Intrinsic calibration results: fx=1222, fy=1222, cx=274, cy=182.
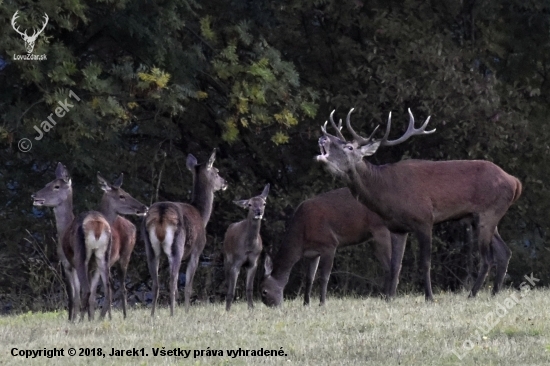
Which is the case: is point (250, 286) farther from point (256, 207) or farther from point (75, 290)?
point (75, 290)

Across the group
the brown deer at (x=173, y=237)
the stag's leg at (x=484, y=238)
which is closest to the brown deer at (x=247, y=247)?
the brown deer at (x=173, y=237)

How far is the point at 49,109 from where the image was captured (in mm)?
17078

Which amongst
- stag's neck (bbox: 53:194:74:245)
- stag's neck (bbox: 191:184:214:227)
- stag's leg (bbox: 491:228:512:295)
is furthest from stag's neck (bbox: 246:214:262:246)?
stag's leg (bbox: 491:228:512:295)

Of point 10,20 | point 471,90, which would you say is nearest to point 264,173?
point 471,90

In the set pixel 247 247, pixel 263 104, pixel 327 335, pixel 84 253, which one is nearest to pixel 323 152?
pixel 247 247

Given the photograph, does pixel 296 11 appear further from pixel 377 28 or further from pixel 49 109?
pixel 49 109

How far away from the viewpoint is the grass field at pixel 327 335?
9.68 meters

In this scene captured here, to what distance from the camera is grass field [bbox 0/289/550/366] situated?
31.8ft

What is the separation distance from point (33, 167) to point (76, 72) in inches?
90.8

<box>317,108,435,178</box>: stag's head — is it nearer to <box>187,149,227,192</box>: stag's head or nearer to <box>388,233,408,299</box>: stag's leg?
<box>388,233,408,299</box>: stag's leg

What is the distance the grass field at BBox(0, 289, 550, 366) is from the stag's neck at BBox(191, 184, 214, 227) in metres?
1.99

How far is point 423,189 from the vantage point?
1419 centimetres

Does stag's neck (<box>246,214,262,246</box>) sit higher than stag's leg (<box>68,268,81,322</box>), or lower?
higher

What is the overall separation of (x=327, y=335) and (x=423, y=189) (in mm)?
3915
